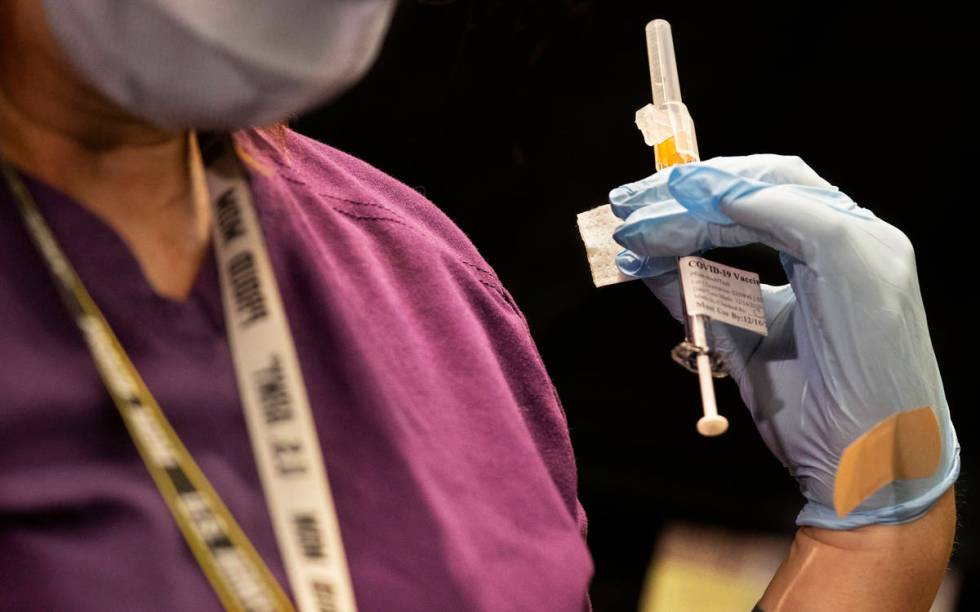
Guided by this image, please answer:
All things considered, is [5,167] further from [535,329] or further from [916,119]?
[916,119]

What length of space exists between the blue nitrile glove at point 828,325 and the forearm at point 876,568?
17 mm

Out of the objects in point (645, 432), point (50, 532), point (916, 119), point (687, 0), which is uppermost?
point (687, 0)

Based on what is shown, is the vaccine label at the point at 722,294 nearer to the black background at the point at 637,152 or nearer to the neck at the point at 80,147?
the neck at the point at 80,147

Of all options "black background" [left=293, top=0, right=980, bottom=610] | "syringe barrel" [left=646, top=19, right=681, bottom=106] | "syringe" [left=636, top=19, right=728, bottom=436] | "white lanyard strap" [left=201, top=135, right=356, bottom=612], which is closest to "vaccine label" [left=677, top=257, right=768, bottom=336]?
"syringe" [left=636, top=19, right=728, bottom=436]

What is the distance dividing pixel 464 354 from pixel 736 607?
60.2 inches

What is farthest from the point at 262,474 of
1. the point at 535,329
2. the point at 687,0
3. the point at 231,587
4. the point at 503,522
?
the point at 535,329

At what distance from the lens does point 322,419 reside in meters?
0.69

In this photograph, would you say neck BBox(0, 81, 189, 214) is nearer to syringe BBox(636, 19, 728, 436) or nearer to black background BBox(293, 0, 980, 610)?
syringe BBox(636, 19, 728, 436)

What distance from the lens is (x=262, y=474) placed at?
0.62m

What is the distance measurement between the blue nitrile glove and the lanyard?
510 millimetres

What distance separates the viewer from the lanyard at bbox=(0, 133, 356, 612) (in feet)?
1.96

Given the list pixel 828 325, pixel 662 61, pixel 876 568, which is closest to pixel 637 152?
pixel 662 61

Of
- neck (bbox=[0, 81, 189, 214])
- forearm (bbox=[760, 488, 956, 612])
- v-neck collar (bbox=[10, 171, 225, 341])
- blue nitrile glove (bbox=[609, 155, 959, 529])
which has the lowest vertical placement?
forearm (bbox=[760, 488, 956, 612])

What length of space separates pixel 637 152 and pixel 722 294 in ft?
2.44
